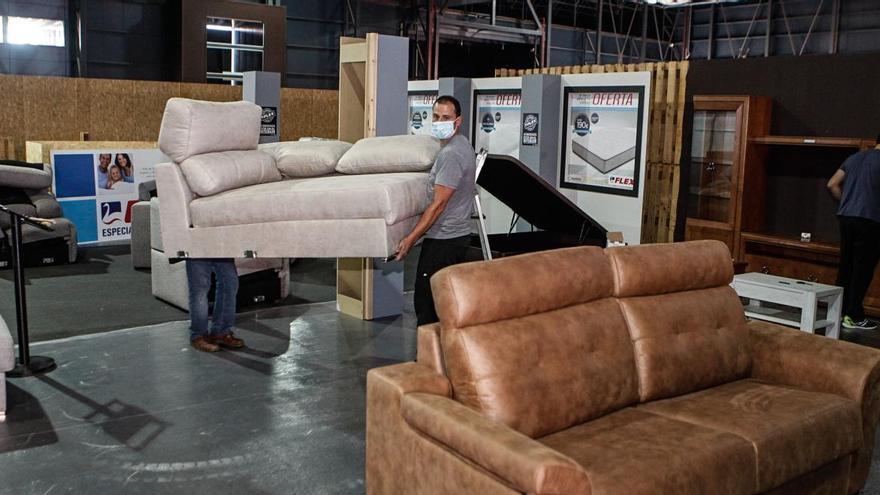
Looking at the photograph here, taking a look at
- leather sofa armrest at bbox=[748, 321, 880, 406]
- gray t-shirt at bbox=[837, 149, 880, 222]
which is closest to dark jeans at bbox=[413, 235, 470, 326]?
leather sofa armrest at bbox=[748, 321, 880, 406]

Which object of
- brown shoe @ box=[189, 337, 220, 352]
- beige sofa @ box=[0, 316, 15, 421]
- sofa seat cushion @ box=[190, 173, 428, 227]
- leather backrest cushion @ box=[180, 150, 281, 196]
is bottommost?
brown shoe @ box=[189, 337, 220, 352]

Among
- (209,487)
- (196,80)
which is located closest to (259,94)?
(209,487)

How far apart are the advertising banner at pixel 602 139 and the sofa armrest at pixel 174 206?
6.02m

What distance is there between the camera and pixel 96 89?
38.5ft

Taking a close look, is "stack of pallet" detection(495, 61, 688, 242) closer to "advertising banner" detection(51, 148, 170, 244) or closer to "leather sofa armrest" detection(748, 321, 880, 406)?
"leather sofa armrest" detection(748, 321, 880, 406)

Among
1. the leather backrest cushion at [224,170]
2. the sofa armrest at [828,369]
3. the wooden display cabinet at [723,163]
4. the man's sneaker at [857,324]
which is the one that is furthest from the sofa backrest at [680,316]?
the wooden display cabinet at [723,163]

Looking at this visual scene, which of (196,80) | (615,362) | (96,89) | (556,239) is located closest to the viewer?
(615,362)

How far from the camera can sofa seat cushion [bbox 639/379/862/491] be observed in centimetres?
319

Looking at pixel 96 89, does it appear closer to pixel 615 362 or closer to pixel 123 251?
pixel 123 251

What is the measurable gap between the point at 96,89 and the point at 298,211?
8.49 metres

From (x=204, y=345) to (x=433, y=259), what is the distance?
73.2 inches

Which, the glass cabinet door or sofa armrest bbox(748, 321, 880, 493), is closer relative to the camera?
sofa armrest bbox(748, 321, 880, 493)

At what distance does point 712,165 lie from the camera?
345 inches

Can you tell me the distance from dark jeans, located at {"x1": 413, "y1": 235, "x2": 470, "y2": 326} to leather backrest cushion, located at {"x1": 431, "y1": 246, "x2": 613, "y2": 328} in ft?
4.90
